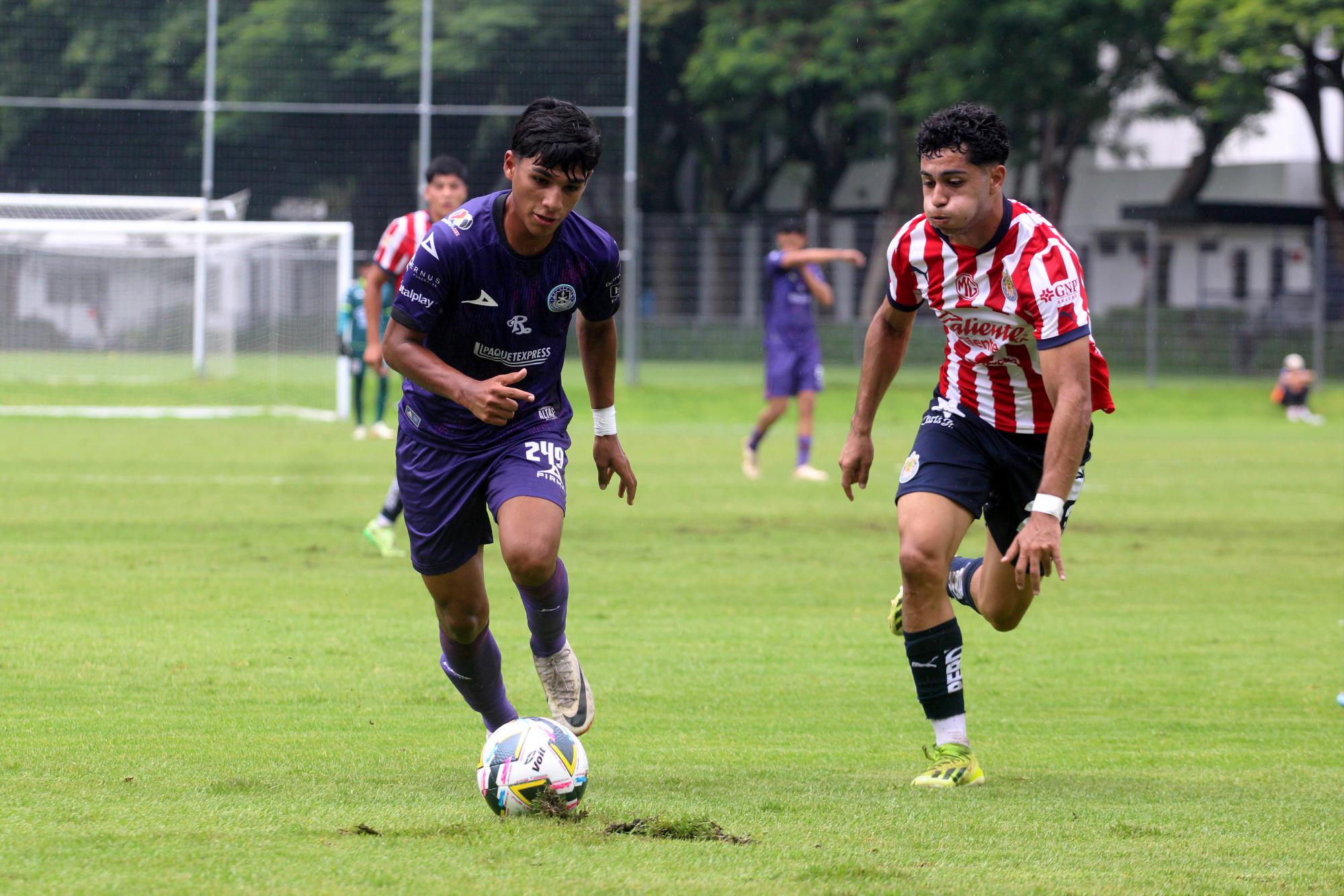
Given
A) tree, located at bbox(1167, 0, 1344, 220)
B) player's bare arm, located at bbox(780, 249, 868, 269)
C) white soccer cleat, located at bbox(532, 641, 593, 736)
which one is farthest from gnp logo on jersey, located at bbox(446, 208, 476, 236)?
tree, located at bbox(1167, 0, 1344, 220)

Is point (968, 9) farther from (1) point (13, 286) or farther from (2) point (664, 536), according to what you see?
(2) point (664, 536)

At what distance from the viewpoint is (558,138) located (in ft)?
15.7

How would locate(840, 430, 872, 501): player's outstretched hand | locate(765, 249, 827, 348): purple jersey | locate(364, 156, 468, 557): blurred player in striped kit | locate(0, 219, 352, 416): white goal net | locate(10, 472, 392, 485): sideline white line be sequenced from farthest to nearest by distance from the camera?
locate(0, 219, 352, 416): white goal net < locate(765, 249, 827, 348): purple jersey < locate(10, 472, 392, 485): sideline white line < locate(364, 156, 468, 557): blurred player in striped kit < locate(840, 430, 872, 501): player's outstretched hand

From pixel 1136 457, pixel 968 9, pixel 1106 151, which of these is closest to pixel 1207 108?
pixel 968 9

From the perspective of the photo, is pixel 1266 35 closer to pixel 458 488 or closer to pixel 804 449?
pixel 804 449

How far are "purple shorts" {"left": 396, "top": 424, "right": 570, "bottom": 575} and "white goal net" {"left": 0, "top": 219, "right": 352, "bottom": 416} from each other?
21.1 metres

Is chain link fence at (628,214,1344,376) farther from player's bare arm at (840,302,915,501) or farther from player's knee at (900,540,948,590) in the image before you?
player's knee at (900,540,948,590)

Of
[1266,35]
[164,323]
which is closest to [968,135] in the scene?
[164,323]

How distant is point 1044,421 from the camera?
5.62m

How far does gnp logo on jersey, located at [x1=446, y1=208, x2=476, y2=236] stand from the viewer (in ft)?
16.4

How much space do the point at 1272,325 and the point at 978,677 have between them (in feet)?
86.0

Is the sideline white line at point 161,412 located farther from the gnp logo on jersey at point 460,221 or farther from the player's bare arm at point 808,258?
the gnp logo on jersey at point 460,221

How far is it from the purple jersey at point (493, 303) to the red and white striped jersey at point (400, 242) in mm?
4507

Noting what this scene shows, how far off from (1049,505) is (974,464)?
25.3 inches
